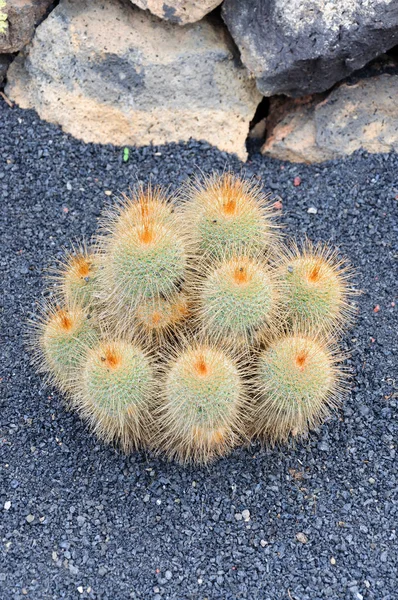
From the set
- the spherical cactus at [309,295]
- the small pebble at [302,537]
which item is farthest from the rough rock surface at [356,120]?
the small pebble at [302,537]

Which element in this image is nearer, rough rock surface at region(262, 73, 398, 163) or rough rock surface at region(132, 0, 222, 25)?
rough rock surface at region(132, 0, 222, 25)

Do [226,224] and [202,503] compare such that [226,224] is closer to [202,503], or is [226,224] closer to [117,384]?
[117,384]

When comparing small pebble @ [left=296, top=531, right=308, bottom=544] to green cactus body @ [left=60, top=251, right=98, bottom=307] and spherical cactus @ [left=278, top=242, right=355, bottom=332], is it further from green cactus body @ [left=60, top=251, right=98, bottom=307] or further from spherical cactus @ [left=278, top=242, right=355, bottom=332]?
green cactus body @ [left=60, top=251, right=98, bottom=307]

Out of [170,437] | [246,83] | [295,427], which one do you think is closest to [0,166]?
[246,83]

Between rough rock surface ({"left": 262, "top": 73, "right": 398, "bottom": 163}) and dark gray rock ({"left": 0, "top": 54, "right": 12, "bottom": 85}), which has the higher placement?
rough rock surface ({"left": 262, "top": 73, "right": 398, "bottom": 163})

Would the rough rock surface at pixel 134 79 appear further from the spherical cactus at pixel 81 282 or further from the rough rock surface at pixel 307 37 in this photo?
the spherical cactus at pixel 81 282

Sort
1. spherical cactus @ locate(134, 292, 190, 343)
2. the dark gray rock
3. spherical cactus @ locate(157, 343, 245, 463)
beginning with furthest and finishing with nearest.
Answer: the dark gray rock
spherical cactus @ locate(134, 292, 190, 343)
spherical cactus @ locate(157, 343, 245, 463)

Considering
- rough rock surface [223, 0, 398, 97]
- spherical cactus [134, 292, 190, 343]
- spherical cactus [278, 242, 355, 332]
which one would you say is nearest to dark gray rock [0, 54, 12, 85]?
rough rock surface [223, 0, 398, 97]
